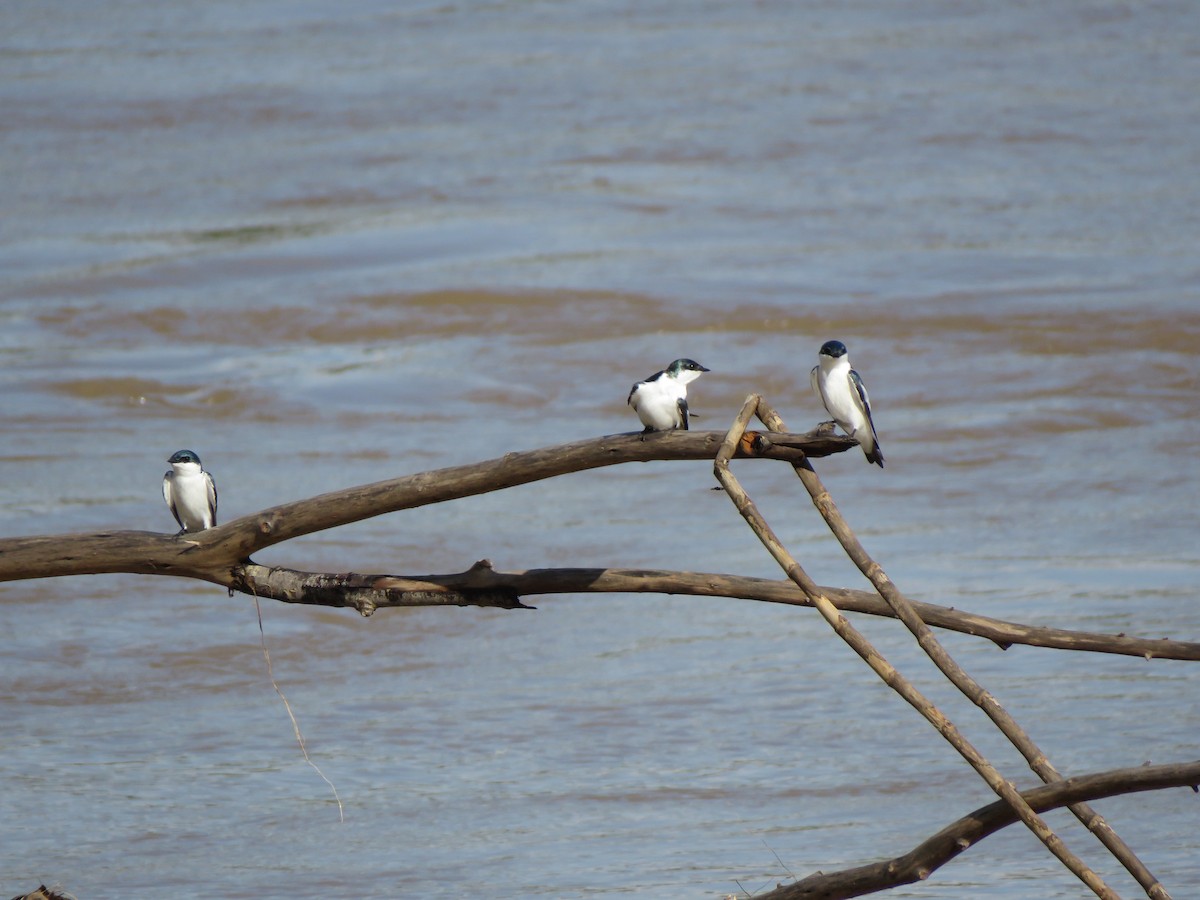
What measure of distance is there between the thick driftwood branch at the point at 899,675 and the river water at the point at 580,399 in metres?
1.84

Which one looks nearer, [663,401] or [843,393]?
[663,401]

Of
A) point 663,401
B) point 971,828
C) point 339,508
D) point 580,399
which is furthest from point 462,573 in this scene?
point 580,399

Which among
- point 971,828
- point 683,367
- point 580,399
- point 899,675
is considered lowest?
point 971,828

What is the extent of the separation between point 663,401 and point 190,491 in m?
2.05

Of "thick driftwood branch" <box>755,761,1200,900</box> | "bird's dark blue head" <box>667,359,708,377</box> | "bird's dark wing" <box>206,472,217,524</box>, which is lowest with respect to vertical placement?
"thick driftwood branch" <box>755,761,1200,900</box>

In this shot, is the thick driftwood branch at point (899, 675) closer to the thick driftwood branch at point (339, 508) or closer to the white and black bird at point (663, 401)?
the thick driftwood branch at point (339, 508)

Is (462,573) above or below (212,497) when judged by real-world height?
below

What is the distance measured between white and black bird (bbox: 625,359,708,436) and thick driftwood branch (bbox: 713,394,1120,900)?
0.38 meters

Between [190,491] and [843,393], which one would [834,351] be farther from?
[190,491]

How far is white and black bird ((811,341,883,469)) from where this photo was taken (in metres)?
6.02

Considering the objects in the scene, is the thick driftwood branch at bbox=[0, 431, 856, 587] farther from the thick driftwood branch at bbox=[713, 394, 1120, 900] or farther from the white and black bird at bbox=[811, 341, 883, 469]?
the white and black bird at bbox=[811, 341, 883, 469]

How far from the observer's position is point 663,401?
5.64 m

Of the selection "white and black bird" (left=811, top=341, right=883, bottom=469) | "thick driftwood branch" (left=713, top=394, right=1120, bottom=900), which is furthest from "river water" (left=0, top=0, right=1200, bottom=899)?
"thick driftwood branch" (left=713, top=394, right=1120, bottom=900)

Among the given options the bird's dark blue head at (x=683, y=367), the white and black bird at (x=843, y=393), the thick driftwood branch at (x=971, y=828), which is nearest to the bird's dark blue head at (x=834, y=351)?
the white and black bird at (x=843, y=393)
